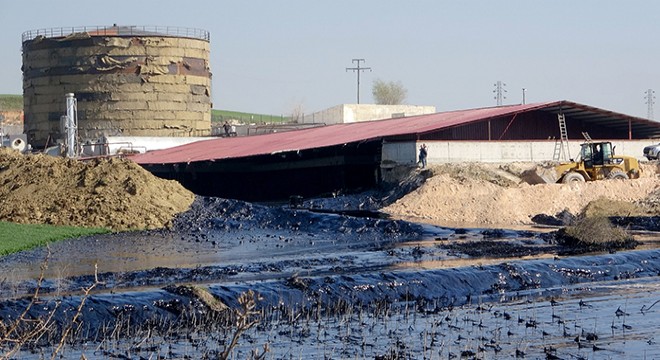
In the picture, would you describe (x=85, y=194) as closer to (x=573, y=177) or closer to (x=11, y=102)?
(x=573, y=177)

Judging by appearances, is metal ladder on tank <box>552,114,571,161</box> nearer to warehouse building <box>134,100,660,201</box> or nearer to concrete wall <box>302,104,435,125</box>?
warehouse building <box>134,100,660,201</box>

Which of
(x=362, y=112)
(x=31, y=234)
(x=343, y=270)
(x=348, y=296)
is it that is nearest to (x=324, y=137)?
(x=31, y=234)

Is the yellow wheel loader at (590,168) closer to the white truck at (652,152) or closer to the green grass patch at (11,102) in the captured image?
the white truck at (652,152)

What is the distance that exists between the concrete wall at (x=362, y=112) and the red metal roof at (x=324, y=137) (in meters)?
25.4

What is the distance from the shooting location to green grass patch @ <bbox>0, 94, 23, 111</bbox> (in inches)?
5429

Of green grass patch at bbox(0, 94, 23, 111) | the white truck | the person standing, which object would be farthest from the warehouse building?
green grass patch at bbox(0, 94, 23, 111)

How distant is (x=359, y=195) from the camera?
4309cm

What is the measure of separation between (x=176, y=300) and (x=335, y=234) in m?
14.3

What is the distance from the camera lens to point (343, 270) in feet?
74.4

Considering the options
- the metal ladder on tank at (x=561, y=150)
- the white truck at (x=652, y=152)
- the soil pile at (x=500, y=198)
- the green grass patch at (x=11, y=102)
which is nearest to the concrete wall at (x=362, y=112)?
the white truck at (x=652, y=152)

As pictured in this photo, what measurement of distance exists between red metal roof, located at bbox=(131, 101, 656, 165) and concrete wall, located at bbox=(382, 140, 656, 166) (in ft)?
2.38

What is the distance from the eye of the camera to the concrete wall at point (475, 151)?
4303 cm

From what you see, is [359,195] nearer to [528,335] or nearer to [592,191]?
[592,191]

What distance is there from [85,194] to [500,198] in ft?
46.0
